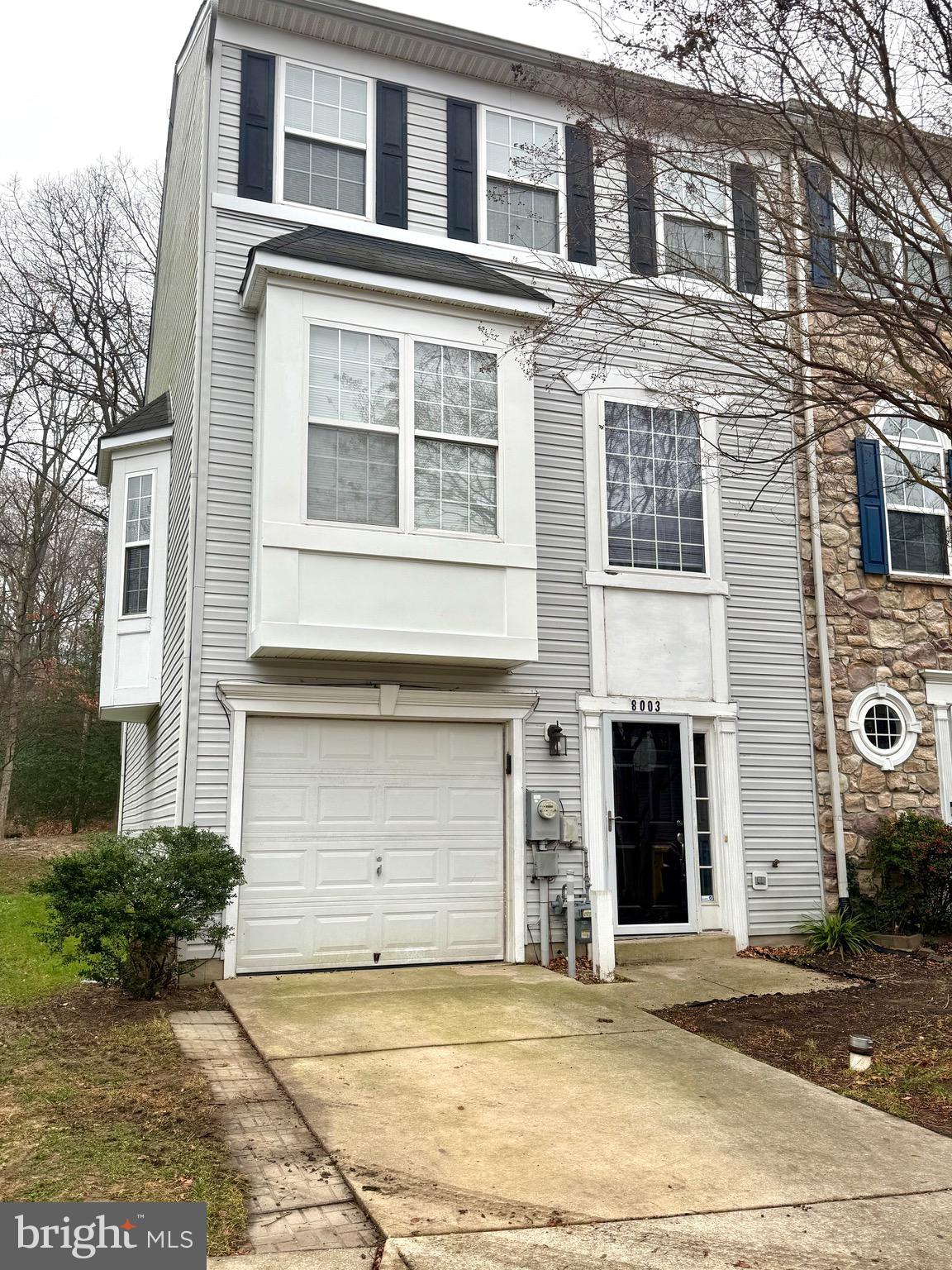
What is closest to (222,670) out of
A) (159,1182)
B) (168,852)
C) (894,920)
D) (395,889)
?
(168,852)

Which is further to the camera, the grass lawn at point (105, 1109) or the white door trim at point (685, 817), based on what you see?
the white door trim at point (685, 817)

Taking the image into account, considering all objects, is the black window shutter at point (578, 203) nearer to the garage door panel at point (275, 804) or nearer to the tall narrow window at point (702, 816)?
the tall narrow window at point (702, 816)

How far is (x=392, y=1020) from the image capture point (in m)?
6.76

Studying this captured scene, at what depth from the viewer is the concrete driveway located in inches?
155

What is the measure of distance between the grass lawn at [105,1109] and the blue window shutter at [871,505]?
7547 mm

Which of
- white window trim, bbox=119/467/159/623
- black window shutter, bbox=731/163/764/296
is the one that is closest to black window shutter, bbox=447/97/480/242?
black window shutter, bbox=731/163/764/296

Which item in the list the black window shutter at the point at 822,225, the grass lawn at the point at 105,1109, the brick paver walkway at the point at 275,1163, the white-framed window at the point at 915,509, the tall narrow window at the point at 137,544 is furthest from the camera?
the white-framed window at the point at 915,509

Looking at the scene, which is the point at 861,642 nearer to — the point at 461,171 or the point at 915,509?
the point at 915,509

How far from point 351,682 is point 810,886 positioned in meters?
4.87

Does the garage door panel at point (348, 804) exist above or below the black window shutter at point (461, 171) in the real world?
below

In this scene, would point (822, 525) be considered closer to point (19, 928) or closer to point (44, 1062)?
point (44, 1062)

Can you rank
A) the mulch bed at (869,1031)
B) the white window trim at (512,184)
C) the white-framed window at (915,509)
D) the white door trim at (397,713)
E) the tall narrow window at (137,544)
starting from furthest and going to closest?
the white-framed window at (915,509) < the tall narrow window at (137,544) < the white window trim at (512,184) < the white door trim at (397,713) < the mulch bed at (869,1031)

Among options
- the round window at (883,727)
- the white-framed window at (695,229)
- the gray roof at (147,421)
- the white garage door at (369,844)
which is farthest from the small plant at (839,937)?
the gray roof at (147,421)

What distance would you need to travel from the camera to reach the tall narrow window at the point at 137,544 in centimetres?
1012
